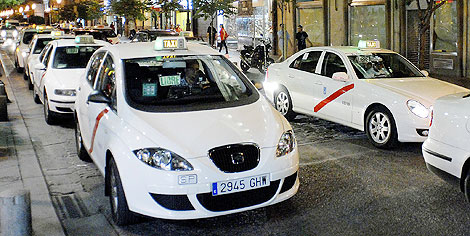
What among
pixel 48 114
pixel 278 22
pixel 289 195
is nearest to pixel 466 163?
pixel 289 195

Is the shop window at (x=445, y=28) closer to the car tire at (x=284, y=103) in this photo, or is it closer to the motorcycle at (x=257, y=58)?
the motorcycle at (x=257, y=58)

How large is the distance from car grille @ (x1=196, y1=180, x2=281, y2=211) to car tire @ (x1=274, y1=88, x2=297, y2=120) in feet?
17.9

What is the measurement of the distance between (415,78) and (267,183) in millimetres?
4777

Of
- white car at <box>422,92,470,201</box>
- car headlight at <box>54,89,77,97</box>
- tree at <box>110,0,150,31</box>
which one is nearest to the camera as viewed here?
white car at <box>422,92,470,201</box>

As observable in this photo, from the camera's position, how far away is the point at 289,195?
535 cm

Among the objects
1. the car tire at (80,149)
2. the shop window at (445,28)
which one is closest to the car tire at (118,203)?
the car tire at (80,149)

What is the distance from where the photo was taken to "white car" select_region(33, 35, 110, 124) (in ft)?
33.5

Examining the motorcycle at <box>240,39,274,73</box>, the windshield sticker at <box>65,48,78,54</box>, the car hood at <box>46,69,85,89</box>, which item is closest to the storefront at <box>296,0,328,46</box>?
the motorcycle at <box>240,39,274,73</box>

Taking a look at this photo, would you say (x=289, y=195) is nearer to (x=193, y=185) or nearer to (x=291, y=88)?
(x=193, y=185)

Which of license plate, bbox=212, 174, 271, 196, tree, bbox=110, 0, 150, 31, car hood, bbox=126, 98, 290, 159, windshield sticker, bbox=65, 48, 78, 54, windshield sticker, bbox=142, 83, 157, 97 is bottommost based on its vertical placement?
license plate, bbox=212, 174, 271, 196

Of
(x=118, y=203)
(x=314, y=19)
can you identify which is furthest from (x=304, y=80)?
(x=314, y=19)

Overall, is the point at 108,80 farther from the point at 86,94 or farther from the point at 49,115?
the point at 49,115

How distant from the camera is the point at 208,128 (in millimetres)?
5195

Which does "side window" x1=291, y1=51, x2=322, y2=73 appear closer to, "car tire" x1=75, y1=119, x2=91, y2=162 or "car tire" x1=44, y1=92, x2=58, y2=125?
"car tire" x1=75, y1=119, x2=91, y2=162
